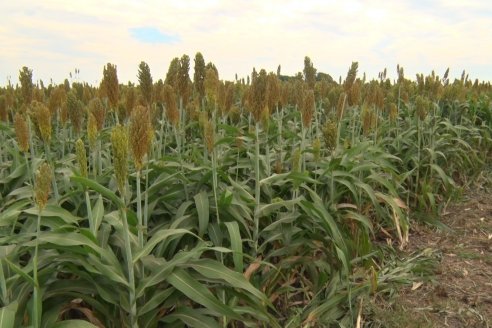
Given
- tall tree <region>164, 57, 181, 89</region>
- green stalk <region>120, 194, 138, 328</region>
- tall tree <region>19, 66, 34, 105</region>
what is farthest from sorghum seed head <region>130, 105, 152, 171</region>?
tall tree <region>19, 66, 34, 105</region>

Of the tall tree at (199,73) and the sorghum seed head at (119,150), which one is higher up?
the tall tree at (199,73)

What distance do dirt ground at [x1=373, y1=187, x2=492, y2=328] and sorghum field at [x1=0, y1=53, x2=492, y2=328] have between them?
0.13 metres

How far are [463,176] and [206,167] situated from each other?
420cm

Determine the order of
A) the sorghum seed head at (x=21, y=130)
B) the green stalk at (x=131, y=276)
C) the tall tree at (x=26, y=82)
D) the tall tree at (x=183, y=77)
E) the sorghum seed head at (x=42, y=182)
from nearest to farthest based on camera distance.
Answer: the sorghum seed head at (x=42, y=182), the green stalk at (x=131, y=276), the sorghum seed head at (x=21, y=130), the tall tree at (x=183, y=77), the tall tree at (x=26, y=82)

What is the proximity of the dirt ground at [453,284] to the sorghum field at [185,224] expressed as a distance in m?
0.13

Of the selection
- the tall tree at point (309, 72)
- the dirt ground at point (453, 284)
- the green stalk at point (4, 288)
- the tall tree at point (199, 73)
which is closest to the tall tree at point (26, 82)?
the tall tree at point (199, 73)

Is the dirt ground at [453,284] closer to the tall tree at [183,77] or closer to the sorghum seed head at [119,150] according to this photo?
the tall tree at [183,77]

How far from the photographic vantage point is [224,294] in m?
2.51

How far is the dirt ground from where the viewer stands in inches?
120

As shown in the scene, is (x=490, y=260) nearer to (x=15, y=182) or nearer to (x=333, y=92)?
(x=333, y=92)

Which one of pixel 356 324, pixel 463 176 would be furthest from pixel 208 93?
pixel 463 176

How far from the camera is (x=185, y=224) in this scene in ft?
9.04

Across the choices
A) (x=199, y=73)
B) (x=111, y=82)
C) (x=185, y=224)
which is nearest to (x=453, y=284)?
(x=185, y=224)

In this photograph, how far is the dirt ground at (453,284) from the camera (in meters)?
→ 3.04
